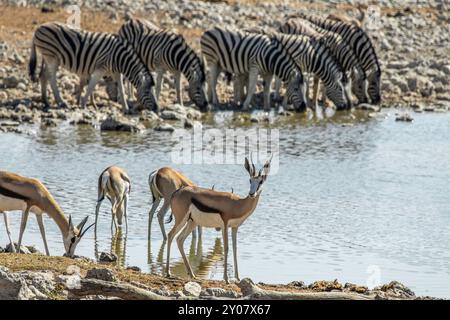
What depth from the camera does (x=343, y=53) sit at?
27750 millimetres

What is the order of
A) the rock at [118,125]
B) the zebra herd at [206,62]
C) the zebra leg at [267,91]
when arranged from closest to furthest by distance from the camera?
the rock at [118,125], the zebra herd at [206,62], the zebra leg at [267,91]

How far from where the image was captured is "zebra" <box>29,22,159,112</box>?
23.6 meters

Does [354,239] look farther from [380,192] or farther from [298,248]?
[380,192]

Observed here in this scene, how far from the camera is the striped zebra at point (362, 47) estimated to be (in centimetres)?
2712

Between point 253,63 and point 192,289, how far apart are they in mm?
15925

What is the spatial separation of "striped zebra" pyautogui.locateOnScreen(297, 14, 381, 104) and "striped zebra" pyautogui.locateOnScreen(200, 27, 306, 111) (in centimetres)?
239

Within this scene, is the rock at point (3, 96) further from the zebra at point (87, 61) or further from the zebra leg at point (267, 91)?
the zebra leg at point (267, 91)

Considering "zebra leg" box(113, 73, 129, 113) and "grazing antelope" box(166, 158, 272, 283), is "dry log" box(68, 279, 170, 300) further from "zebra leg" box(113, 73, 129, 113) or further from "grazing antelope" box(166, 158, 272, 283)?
"zebra leg" box(113, 73, 129, 113)

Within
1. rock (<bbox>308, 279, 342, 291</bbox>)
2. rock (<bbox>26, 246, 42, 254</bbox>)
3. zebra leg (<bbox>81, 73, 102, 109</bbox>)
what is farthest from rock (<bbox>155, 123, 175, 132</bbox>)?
rock (<bbox>308, 279, 342, 291</bbox>)

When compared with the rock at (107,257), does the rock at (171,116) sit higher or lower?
higher

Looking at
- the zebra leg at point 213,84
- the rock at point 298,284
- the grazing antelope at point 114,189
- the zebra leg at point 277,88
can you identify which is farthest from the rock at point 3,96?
the rock at point 298,284

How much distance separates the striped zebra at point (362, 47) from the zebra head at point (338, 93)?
103 centimetres

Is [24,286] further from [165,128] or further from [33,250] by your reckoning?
[165,128]

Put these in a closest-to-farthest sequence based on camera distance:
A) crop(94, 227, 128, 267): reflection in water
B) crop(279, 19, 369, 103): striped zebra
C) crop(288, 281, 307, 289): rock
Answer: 1. crop(288, 281, 307, 289): rock
2. crop(94, 227, 128, 267): reflection in water
3. crop(279, 19, 369, 103): striped zebra
